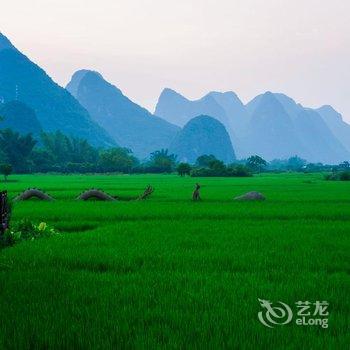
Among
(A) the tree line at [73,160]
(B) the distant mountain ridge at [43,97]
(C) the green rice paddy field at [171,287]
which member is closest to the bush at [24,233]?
(C) the green rice paddy field at [171,287]

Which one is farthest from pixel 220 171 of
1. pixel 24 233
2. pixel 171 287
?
pixel 171 287

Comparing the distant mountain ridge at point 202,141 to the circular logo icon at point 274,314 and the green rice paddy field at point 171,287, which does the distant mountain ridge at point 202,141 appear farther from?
the circular logo icon at point 274,314

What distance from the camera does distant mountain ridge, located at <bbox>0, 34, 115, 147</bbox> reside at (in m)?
144

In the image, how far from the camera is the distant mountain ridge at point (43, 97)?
14412 centimetres

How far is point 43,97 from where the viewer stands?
152750 mm

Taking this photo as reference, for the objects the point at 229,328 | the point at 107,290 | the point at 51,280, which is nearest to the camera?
the point at 229,328

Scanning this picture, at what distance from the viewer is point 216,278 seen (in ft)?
19.0

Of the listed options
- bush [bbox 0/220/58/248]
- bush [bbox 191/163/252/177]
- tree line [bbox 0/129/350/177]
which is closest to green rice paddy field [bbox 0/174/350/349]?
bush [bbox 0/220/58/248]

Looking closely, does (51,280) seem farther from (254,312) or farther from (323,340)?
(323,340)

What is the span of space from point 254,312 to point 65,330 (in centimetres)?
178

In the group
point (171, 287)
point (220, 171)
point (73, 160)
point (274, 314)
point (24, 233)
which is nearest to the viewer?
point (274, 314)

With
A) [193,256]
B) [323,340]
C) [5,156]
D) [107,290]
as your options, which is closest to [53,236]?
[193,256]

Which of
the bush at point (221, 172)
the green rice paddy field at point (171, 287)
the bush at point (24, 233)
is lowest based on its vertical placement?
the bush at point (24, 233)

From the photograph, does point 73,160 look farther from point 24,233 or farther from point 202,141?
point 202,141
